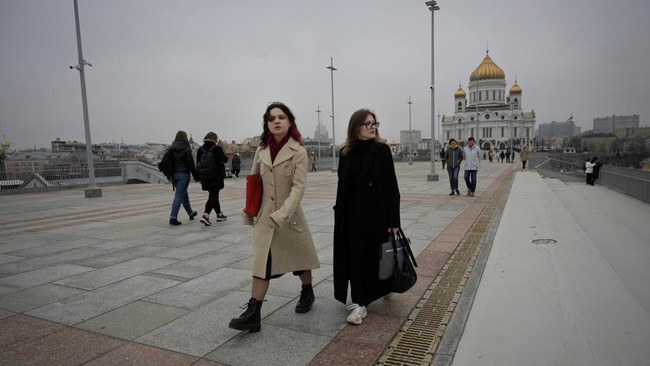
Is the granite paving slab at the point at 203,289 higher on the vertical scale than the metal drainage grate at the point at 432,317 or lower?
higher

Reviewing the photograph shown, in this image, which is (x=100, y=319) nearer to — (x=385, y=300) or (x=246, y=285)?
(x=246, y=285)

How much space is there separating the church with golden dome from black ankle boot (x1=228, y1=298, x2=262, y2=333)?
4214 inches

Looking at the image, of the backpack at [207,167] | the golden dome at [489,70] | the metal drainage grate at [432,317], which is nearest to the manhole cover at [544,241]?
the metal drainage grate at [432,317]

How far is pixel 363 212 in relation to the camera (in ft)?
11.0

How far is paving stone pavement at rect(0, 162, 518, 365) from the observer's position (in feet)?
9.59

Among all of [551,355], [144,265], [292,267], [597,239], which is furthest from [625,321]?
[144,265]

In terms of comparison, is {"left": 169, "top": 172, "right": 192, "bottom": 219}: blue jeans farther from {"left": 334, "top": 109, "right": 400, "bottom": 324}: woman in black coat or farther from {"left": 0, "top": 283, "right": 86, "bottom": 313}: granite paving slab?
{"left": 334, "top": 109, "right": 400, "bottom": 324}: woman in black coat

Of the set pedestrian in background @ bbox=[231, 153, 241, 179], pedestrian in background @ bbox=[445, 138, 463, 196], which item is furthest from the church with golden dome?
pedestrian in background @ bbox=[445, 138, 463, 196]

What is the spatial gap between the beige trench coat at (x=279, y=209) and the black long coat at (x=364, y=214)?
1.13 ft

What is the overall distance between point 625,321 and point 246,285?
3.40 metres

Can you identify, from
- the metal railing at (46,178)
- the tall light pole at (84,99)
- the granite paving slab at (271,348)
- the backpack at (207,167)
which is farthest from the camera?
the metal railing at (46,178)

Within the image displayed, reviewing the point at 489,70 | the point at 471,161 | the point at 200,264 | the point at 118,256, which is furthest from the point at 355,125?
the point at 489,70

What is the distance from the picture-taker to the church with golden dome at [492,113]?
106188mm

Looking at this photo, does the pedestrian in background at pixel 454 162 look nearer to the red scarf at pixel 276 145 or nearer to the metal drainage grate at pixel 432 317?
the metal drainage grate at pixel 432 317
